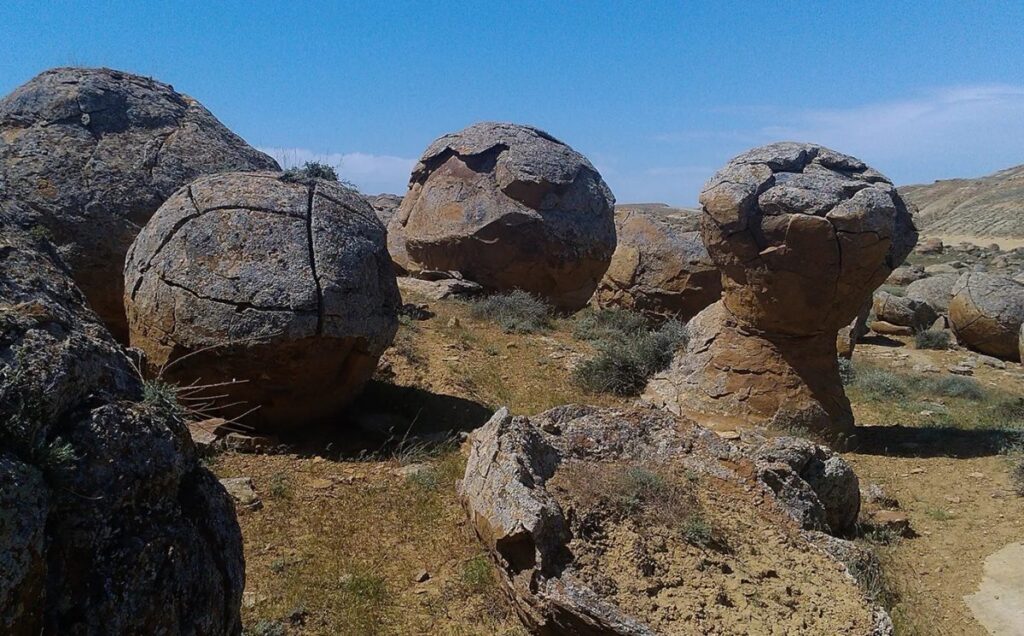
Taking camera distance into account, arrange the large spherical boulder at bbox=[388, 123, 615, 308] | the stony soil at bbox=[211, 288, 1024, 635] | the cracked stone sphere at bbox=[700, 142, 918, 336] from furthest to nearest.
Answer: the large spherical boulder at bbox=[388, 123, 615, 308] < the cracked stone sphere at bbox=[700, 142, 918, 336] < the stony soil at bbox=[211, 288, 1024, 635]

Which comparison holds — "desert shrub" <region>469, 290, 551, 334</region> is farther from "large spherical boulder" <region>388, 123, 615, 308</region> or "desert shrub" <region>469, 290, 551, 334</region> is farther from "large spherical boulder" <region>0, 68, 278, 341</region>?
"large spherical boulder" <region>0, 68, 278, 341</region>

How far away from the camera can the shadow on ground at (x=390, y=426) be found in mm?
5836

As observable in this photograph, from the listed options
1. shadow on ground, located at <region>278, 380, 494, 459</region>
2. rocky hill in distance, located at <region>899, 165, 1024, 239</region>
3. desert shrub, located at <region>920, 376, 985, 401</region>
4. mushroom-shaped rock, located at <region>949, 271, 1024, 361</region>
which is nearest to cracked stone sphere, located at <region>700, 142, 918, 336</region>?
shadow on ground, located at <region>278, 380, 494, 459</region>

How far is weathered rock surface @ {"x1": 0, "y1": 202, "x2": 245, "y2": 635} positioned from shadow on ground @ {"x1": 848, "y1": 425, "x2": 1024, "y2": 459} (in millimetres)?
6766

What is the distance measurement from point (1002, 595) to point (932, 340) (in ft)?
32.9

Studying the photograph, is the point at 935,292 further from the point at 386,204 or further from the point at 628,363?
the point at 386,204

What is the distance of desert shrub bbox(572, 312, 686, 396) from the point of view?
8.61m

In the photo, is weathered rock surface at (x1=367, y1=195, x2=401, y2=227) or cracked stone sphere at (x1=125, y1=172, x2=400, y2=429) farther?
weathered rock surface at (x1=367, y1=195, x2=401, y2=227)

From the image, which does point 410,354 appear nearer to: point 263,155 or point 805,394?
point 263,155

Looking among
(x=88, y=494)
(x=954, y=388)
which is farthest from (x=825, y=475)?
(x=954, y=388)

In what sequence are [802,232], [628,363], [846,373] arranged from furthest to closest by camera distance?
[846,373], [628,363], [802,232]

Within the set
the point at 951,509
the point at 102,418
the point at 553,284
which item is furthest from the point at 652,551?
the point at 553,284

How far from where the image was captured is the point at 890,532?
18.5ft

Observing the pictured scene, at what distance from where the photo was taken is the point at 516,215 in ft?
35.9
